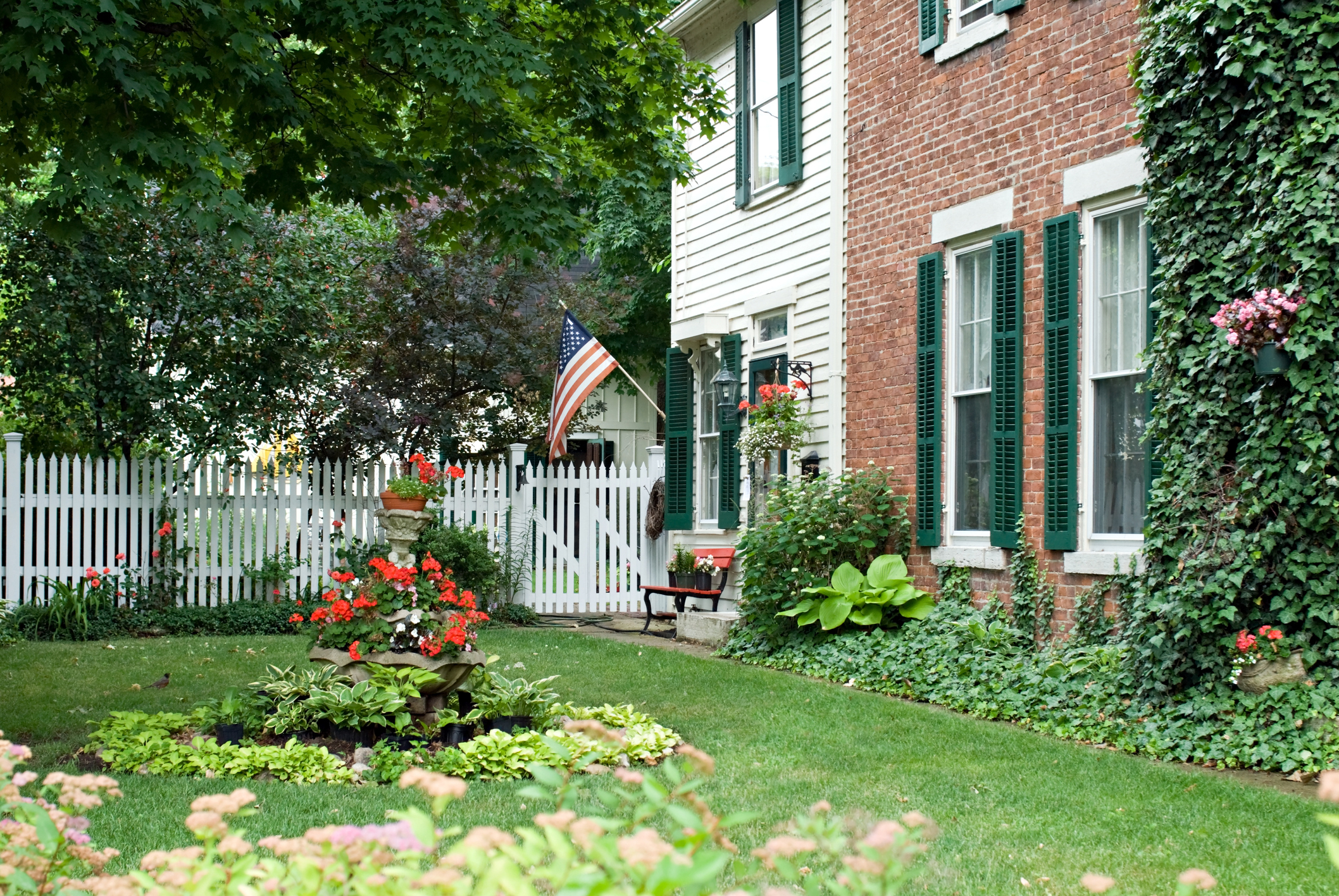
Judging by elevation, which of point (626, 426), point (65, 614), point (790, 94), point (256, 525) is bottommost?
point (65, 614)

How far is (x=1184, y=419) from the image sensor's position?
22.0 ft

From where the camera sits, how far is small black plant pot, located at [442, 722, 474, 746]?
6.60m

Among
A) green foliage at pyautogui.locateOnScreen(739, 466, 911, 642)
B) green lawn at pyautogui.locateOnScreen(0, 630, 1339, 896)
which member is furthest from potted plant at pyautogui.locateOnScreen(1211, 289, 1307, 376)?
green foliage at pyautogui.locateOnScreen(739, 466, 911, 642)

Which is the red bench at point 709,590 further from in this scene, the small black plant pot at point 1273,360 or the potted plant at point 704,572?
the small black plant pot at point 1273,360

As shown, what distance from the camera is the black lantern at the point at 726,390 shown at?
1241 centimetres

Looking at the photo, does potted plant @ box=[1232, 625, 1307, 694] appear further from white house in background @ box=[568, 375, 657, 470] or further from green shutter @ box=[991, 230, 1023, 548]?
white house in background @ box=[568, 375, 657, 470]

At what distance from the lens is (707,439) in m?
13.6

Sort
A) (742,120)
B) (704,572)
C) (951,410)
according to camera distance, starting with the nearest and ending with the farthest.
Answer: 1. (951,410)
2. (742,120)
3. (704,572)

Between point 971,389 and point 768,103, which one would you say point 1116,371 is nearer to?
point 971,389

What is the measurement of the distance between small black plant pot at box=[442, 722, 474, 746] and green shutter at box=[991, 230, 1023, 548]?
4081 millimetres

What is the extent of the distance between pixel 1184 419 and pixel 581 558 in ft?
28.7

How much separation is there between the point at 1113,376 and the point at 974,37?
9.78ft

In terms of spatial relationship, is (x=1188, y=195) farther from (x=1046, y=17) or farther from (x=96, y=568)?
(x=96, y=568)

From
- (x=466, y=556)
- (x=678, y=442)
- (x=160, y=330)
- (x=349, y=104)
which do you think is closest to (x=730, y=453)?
(x=678, y=442)
